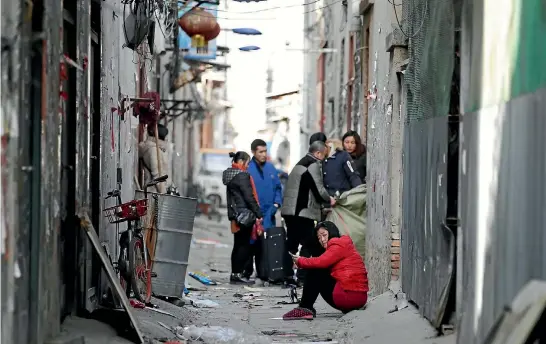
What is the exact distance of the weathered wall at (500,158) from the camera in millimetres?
5648

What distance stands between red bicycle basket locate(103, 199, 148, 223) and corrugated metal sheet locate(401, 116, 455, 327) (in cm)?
252

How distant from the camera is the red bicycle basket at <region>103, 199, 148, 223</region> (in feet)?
34.4

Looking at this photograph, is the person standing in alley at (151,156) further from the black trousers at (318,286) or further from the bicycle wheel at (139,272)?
the black trousers at (318,286)

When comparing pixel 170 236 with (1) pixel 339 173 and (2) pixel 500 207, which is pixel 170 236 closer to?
(1) pixel 339 173

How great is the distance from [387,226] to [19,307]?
576 centimetres

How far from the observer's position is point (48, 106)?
7.34 m

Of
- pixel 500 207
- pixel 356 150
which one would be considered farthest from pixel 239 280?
pixel 500 207

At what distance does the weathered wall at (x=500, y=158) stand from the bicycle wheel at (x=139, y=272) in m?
3.78

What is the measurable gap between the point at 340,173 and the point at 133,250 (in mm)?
4274

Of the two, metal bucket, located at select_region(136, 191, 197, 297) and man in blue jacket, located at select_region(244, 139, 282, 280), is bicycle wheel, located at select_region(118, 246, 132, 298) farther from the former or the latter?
man in blue jacket, located at select_region(244, 139, 282, 280)

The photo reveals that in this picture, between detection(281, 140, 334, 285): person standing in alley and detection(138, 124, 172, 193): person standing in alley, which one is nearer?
detection(281, 140, 334, 285): person standing in alley

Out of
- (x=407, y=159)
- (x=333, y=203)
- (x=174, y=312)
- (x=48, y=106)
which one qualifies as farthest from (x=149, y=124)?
(x=48, y=106)

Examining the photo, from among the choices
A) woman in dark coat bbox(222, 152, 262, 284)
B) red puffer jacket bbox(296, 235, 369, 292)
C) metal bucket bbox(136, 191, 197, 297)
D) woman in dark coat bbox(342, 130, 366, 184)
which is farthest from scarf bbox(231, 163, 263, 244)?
red puffer jacket bbox(296, 235, 369, 292)

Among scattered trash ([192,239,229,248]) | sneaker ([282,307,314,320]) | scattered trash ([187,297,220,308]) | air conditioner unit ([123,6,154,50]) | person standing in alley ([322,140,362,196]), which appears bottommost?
scattered trash ([192,239,229,248])
